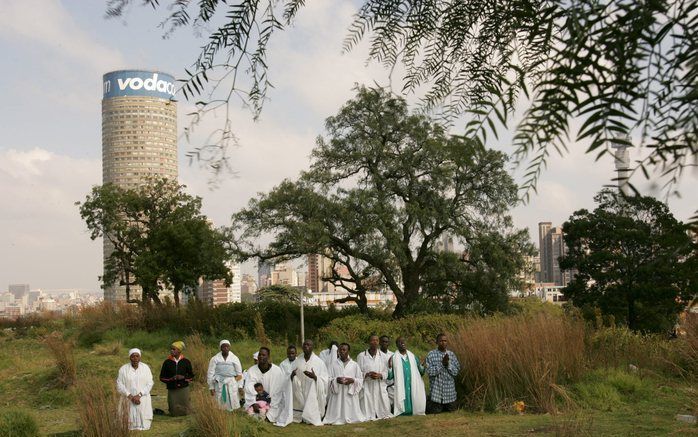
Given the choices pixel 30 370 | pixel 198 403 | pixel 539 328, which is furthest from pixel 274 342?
pixel 198 403

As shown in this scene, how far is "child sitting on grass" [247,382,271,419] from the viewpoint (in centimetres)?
912

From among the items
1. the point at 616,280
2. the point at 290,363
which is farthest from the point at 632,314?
the point at 290,363

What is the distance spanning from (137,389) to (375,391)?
311 centimetres

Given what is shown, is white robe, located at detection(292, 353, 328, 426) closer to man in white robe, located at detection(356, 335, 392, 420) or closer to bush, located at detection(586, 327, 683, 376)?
man in white robe, located at detection(356, 335, 392, 420)

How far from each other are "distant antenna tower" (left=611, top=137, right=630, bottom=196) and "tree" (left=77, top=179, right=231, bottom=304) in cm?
2477

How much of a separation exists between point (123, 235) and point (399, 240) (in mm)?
15487

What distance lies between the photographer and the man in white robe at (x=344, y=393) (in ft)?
31.6

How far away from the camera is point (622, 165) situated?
0.92 metres

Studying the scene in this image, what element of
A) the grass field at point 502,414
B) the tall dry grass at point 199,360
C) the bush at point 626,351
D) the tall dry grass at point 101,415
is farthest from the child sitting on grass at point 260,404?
the bush at point 626,351

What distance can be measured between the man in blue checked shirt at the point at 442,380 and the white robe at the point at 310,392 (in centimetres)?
143

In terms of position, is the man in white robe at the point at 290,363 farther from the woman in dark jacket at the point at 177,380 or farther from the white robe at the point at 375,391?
the woman in dark jacket at the point at 177,380

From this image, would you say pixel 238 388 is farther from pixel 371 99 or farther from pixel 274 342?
pixel 371 99

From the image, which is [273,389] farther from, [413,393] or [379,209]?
[379,209]

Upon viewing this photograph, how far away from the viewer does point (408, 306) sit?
1911cm
